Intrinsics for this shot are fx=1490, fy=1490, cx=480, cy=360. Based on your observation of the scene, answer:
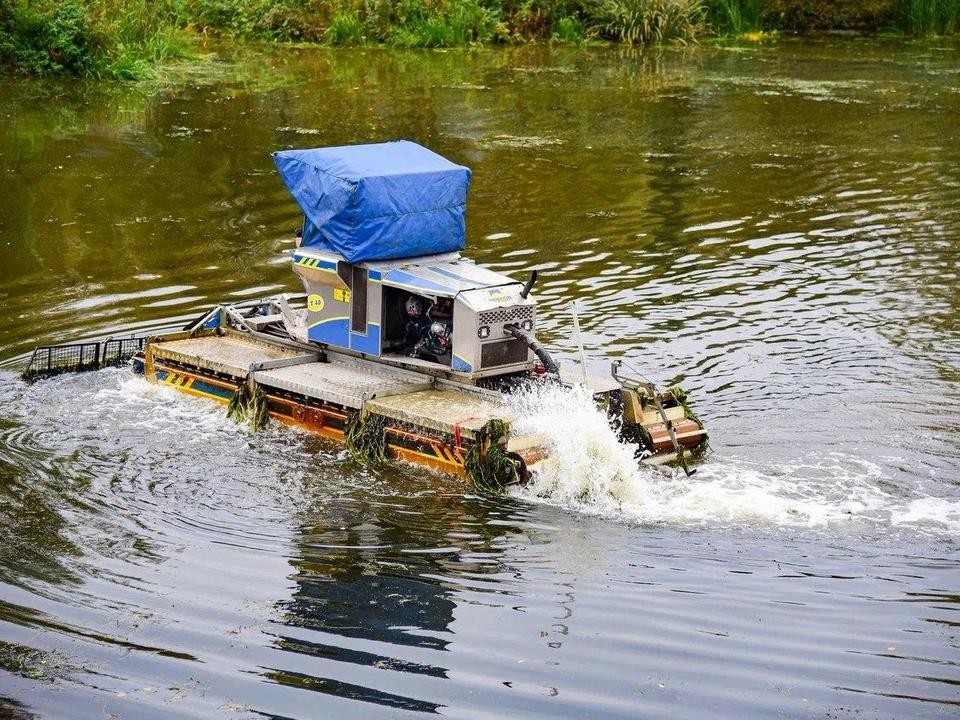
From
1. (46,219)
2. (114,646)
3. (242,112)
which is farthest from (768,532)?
(242,112)

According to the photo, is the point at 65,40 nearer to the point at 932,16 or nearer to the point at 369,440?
the point at 369,440

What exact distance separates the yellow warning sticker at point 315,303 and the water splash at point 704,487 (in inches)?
139

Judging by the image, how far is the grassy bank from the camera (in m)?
54.1

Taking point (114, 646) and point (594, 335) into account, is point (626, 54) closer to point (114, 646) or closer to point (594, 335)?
point (594, 335)

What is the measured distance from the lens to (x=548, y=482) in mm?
17094

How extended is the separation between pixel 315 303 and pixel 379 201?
188 cm

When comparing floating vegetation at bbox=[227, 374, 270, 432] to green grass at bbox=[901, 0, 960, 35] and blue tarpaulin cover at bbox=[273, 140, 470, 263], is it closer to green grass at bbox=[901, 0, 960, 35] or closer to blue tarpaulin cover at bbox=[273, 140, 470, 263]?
blue tarpaulin cover at bbox=[273, 140, 470, 263]

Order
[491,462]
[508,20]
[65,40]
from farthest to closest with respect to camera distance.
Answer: [508,20] → [65,40] → [491,462]

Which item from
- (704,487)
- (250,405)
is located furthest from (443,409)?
A: (704,487)

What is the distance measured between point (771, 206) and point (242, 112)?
1633 centimetres

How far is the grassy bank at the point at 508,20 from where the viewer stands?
54.1m

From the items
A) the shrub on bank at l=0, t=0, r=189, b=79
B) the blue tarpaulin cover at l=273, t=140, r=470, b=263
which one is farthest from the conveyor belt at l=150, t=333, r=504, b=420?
the shrub on bank at l=0, t=0, r=189, b=79

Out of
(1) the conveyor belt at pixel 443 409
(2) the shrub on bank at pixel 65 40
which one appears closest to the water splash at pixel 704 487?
(1) the conveyor belt at pixel 443 409

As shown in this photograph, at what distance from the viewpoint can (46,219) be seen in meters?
29.9
